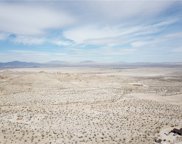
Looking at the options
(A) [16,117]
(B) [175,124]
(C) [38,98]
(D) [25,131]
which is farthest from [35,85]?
(B) [175,124]

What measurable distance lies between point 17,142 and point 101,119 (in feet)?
30.7

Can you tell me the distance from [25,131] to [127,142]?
8.74 m

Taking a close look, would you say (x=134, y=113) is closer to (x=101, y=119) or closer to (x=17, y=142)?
(x=101, y=119)

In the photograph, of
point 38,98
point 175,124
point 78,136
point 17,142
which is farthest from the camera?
point 38,98

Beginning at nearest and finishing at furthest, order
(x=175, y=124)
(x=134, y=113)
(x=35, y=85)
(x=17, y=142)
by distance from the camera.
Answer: (x=17, y=142) < (x=175, y=124) < (x=134, y=113) < (x=35, y=85)

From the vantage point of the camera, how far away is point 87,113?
27.0m

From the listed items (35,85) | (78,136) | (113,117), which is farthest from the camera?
(35,85)

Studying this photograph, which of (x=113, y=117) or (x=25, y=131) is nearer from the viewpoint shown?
(x=25, y=131)

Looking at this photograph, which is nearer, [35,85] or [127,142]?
[127,142]

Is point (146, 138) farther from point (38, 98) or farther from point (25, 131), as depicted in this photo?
point (38, 98)

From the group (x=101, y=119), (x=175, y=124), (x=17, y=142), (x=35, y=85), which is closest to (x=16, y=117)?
(x=17, y=142)

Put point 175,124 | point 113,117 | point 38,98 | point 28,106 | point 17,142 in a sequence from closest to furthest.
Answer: point 17,142
point 175,124
point 113,117
point 28,106
point 38,98

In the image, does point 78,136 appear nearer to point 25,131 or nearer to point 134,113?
point 25,131

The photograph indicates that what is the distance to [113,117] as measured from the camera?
25422 millimetres
